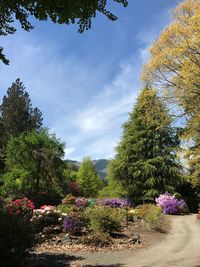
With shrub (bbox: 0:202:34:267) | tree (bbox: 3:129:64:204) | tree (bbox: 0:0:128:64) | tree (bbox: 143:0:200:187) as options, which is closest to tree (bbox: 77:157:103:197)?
tree (bbox: 3:129:64:204)

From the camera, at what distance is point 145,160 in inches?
1142

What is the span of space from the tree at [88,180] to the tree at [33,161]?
529 inches

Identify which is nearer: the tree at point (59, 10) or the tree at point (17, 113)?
the tree at point (59, 10)

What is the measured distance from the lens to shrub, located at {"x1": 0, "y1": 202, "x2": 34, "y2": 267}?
734 cm

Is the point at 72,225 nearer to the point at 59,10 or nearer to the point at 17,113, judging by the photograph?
the point at 59,10

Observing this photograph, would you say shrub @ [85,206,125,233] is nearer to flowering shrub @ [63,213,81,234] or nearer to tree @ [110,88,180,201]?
flowering shrub @ [63,213,81,234]

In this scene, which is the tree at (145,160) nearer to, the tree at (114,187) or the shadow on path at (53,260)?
the tree at (114,187)

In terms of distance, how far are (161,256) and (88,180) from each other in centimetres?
3299

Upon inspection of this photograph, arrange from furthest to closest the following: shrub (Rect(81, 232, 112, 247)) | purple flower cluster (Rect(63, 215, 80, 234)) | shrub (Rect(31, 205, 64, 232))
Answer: shrub (Rect(31, 205, 64, 232)), purple flower cluster (Rect(63, 215, 80, 234)), shrub (Rect(81, 232, 112, 247))

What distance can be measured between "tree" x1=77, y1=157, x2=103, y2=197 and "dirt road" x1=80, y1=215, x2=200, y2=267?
92.6 feet

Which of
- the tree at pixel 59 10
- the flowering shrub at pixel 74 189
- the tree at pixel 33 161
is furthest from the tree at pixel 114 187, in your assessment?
the tree at pixel 59 10

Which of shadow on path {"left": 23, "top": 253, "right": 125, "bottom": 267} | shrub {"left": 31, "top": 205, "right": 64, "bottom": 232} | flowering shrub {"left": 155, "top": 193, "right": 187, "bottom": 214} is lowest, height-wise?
shadow on path {"left": 23, "top": 253, "right": 125, "bottom": 267}

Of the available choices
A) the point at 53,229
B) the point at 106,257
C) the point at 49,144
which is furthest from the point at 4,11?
Result: the point at 49,144

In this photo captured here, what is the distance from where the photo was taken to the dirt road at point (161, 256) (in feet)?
30.5
